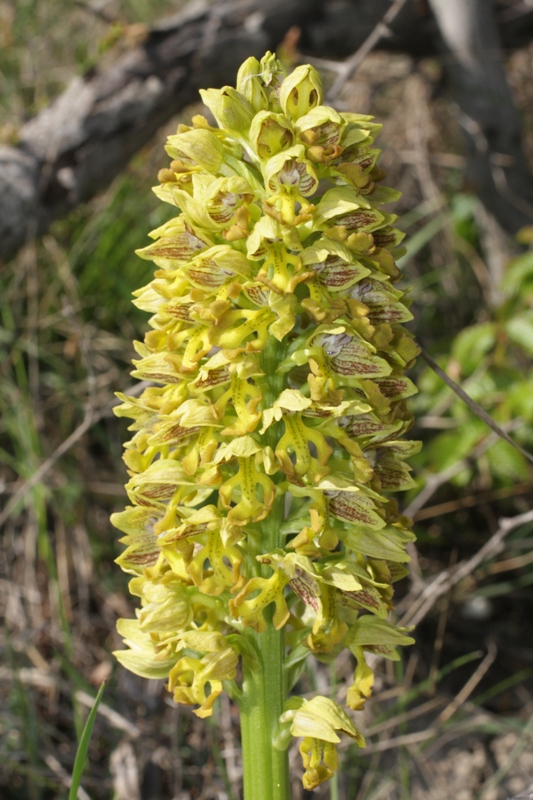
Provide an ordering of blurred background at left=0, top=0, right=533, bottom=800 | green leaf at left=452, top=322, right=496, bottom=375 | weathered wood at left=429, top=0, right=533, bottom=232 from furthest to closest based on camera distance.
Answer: weathered wood at left=429, top=0, right=533, bottom=232 < green leaf at left=452, top=322, right=496, bottom=375 < blurred background at left=0, top=0, right=533, bottom=800

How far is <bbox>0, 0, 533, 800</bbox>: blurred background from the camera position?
314cm

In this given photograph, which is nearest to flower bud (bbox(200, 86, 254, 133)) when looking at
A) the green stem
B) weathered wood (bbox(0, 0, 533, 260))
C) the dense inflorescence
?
the dense inflorescence

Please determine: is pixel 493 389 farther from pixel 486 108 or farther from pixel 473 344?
pixel 486 108

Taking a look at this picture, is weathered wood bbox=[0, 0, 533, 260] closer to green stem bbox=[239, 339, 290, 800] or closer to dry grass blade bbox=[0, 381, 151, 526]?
dry grass blade bbox=[0, 381, 151, 526]

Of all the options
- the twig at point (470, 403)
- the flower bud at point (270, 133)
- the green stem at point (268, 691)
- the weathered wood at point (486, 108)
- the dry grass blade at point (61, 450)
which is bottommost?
the green stem at point (268, 691)

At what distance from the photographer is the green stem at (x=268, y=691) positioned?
5.67 ft

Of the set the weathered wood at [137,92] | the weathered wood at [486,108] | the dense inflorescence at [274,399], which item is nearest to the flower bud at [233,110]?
the dense inflorescence at [274,399]

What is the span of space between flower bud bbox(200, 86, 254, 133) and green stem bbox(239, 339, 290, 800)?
1.67ft

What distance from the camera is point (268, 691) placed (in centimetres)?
174

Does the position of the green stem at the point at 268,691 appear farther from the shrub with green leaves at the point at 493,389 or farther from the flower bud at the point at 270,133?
the shrub with green leaves at the point at 493,389

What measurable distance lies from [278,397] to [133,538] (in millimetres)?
512

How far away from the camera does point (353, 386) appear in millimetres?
1756

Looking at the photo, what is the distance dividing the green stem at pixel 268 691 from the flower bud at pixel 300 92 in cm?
53

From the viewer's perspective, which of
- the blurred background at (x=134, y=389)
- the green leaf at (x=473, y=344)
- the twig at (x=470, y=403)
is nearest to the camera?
the twig at (x=470, y=403)
